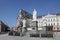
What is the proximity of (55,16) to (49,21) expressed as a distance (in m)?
5.26

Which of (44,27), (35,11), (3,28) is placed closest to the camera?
(44,27)

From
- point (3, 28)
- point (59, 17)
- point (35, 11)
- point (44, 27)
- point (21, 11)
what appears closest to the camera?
point (44, 27)

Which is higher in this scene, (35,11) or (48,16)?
(48,16)

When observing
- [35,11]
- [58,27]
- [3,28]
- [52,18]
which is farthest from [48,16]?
[35,11]

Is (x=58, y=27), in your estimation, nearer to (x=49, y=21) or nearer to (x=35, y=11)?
(x=49, y=21)

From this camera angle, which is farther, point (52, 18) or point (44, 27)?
point (52, 18)

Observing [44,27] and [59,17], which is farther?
[59,17]

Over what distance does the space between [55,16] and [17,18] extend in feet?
74.8

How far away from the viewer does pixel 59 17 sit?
81125 millimetres

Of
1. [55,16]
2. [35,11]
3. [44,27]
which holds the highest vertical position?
[55,16]

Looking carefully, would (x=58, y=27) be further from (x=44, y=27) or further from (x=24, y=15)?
(x=44, y=27)

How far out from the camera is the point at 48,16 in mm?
85688

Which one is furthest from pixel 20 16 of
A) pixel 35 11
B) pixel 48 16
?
pixel 35 11

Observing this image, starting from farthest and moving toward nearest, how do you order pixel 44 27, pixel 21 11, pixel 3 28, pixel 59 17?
pixel 59 17, pixel 21 11, pixel 3 28, pixel 44 27
